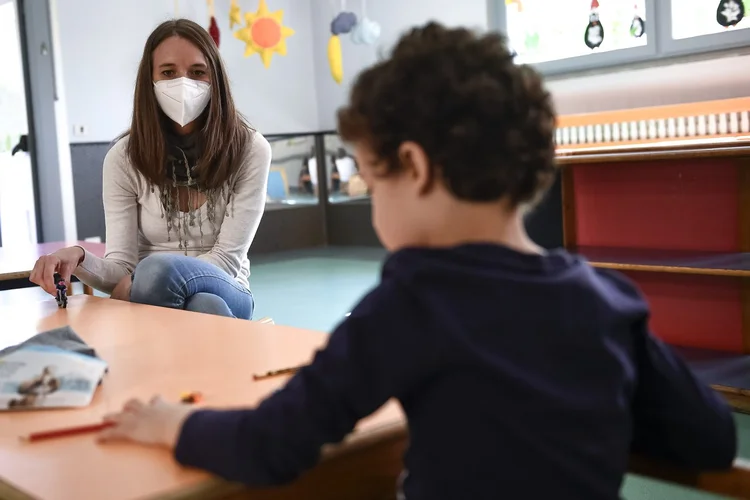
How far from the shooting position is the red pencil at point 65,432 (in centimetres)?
85

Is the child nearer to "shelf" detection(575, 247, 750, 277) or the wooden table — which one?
the wooden table

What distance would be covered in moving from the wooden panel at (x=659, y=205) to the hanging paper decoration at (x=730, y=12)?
1.44 meters

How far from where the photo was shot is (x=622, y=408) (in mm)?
691

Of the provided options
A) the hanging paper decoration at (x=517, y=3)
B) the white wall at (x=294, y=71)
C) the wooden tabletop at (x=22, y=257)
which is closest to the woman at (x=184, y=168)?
the wooden tabletop at (x=22, y=257)

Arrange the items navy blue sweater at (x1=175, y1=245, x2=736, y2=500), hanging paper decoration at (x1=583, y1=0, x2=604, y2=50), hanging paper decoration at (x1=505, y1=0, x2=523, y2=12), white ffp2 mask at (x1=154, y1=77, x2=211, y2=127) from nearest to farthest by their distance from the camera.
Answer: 1. navy blue sweater at (x1=175, y1=245, x2=736, y2=500)
2. white ffp2 mask at (x1=154, y1=77, x2=211, y2=127)
3. hanging paper decoration at (x1=583, y1=0, x2=604, y2=50)
4. hanging paper decoration at (x1=505, y1=0, x2=523, y2=12)

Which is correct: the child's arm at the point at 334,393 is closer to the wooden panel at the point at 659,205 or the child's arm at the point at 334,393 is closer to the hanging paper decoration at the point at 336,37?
the wooden panel at the point at 659,205

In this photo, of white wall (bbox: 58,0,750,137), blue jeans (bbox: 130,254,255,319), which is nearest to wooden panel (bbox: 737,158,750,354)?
white wall (bbox: 58,0,750,137)

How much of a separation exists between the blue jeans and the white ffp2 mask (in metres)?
0.41

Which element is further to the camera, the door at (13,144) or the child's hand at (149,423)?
the door at (13,144)

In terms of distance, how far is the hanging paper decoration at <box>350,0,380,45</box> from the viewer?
5.86 m

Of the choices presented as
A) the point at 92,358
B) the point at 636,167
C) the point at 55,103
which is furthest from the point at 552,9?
the point at 92,358

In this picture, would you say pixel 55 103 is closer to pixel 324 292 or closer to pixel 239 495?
pixel 324 292

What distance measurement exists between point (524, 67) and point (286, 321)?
3.03 meters

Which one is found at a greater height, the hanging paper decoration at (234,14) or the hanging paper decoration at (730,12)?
the hanging paper decoration at (234,14)
